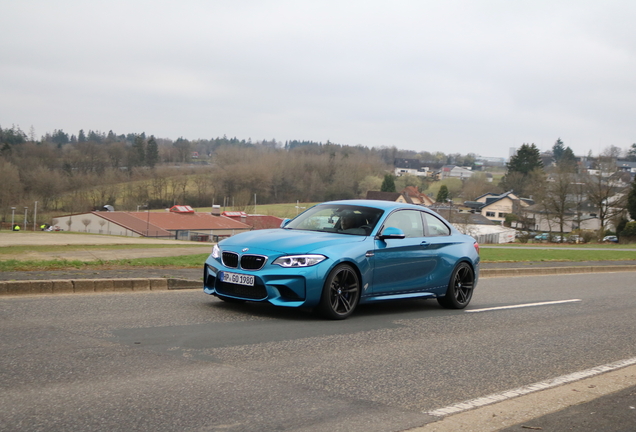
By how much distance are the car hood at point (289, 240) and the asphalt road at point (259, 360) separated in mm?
913

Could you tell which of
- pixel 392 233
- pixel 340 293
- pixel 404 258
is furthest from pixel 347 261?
pixel 404 258

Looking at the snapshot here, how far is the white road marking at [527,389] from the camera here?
5.20 metres

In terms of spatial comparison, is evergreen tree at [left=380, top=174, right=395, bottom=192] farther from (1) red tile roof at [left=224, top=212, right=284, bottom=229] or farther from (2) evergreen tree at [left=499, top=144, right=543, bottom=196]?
(2) evergreen tree at [left=499, top=144, right=543, bottom=196]

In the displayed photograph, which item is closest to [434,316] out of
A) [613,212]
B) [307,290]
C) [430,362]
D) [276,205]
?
[307,290]

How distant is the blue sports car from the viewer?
840cm

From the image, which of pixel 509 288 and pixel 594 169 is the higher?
pixel 594 169

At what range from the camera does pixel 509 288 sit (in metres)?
15.5

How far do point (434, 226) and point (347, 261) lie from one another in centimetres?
250

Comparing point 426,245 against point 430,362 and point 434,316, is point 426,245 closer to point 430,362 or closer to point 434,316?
point 434,316


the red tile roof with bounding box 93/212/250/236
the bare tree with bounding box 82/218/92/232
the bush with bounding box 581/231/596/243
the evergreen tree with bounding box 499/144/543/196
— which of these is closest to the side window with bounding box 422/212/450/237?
the bush with bounding box 581/231/596/243

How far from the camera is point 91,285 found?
10242mm

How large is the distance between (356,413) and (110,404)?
5.66 feet

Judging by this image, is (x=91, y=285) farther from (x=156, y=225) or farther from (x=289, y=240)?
(x=156, y=225)

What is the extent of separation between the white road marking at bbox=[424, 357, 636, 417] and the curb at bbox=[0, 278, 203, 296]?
261 inches
